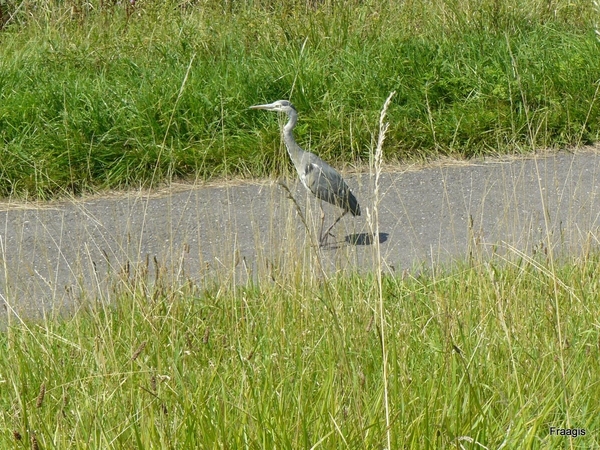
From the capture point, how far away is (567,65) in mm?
7379

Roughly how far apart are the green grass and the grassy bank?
8.09 ft

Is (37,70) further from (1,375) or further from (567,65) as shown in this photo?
(1,375)

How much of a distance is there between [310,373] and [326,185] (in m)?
2.90

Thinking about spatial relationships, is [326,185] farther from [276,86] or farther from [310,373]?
[310,373]

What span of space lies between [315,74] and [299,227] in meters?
1.81

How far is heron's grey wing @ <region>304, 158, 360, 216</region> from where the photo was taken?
5848mm

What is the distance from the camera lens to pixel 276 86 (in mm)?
7273

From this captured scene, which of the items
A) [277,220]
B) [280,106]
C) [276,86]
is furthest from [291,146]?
[276,86]

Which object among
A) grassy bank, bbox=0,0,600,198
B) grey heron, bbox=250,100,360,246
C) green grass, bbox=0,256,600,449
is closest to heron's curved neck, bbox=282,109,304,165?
grey heron, bbox=250,100,360,246

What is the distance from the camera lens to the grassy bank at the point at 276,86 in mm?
6613

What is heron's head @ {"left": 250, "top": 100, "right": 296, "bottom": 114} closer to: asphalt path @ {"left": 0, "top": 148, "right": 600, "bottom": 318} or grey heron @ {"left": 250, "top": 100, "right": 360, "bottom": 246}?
grey heron @ {"left": 250, "top": 100, "right": 360, "bottom": 246}

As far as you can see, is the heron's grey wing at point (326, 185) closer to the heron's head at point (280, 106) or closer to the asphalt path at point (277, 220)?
the asphalt path at point (277, 220)

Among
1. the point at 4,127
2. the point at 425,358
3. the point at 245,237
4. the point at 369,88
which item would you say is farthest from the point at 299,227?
the point at 425,358

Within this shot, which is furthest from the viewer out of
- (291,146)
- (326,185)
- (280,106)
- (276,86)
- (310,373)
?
(276,86)
